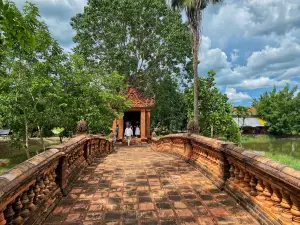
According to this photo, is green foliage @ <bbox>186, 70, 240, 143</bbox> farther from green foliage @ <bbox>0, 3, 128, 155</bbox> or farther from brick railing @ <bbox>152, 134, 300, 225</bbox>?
brick railing @ <bbox>152, 134, 300, 225</bbox>

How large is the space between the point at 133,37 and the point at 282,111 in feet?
100

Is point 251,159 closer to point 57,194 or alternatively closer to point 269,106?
point 57,194

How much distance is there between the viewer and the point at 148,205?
393 cm

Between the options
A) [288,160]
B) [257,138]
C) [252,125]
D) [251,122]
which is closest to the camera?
[288,160]

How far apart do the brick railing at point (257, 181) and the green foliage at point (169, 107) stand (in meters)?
16.9

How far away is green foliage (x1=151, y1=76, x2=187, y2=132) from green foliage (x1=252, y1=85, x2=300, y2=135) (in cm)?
2156

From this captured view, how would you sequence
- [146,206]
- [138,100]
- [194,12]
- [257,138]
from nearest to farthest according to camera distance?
[146,206]
[194,12]
[138,100]
[257,138]

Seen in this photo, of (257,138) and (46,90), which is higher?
(46,90)

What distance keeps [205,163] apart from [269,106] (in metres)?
40.1

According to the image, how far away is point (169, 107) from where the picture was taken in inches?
969

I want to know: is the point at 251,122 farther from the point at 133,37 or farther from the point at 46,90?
the point at 46,90

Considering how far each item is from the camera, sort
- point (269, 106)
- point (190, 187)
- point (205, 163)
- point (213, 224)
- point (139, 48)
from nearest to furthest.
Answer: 1. point (213, 224)
2. point (190, 187)
3. point (205, 163)
4. point (139, 48)
5. point (269, 106)

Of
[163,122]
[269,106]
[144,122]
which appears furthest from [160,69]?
[269,106]

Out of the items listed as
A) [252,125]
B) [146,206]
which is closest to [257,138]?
[252,125]
